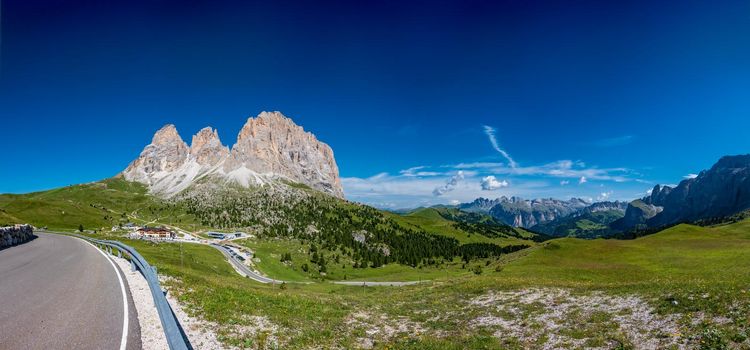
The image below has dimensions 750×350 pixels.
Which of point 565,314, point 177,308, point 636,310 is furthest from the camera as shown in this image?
point 565,314

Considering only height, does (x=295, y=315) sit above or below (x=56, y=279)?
below

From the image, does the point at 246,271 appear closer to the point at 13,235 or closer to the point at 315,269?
the point at 315,269

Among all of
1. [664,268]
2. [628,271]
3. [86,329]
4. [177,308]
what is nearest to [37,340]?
[86,329]

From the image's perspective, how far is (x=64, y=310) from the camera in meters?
17.0

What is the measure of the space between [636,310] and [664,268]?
4820 cm

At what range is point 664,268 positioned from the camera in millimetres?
59969

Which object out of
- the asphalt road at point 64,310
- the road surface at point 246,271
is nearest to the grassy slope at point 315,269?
the road surface at point 246,271

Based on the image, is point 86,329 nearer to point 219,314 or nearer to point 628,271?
point 219,314

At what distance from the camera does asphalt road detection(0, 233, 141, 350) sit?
1342cm

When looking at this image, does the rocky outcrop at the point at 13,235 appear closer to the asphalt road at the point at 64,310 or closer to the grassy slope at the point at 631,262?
the asphalt road at the point at 64,310

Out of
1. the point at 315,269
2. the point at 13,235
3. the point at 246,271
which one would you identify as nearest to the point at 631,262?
the point at 13,235

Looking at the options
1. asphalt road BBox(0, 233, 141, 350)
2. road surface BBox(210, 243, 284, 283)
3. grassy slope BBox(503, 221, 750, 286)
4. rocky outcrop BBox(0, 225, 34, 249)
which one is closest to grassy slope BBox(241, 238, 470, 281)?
road surface BBox(210, 243, 284, 283)

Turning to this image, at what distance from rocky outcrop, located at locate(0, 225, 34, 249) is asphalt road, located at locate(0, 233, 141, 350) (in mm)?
29087

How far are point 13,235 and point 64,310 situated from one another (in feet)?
176
